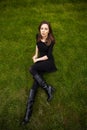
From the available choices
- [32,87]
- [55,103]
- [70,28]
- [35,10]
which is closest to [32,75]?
[32,87]

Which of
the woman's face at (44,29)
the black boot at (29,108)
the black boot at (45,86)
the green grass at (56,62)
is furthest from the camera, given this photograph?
the woman's face at (44,29)

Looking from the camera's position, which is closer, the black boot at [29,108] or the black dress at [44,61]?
the black boot at [29,108]

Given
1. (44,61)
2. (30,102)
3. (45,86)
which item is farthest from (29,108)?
(44,61)

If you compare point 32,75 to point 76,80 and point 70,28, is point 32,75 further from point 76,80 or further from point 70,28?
point 70,28

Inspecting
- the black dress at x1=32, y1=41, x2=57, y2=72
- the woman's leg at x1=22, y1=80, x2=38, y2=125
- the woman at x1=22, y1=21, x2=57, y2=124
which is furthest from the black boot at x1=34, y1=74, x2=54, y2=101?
the black dress at x1=32, y1=41, x2=57, y2=72

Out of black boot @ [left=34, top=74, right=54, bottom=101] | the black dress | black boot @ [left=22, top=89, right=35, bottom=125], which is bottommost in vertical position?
black boot @ [left=22, top=89, right=35, bottom=125]

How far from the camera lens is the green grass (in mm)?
6520

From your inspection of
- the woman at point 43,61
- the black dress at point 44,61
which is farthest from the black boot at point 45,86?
the black dress at point 44,61

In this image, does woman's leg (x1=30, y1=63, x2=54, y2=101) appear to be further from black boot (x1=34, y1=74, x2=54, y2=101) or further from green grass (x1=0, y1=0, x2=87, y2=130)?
green grass (x1=0, y1=0, x2=87, y2=130)

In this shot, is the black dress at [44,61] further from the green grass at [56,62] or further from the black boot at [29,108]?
the black boot at [29,108]

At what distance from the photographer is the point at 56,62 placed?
7863 millimetres

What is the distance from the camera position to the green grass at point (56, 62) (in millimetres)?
6520

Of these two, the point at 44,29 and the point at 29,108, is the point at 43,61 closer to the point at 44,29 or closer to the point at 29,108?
the point at 44,29

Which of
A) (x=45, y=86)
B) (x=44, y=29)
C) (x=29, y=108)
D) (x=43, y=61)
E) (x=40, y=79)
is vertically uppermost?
(x=44, y=29)
